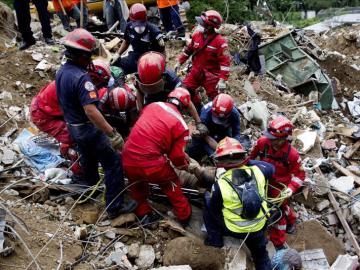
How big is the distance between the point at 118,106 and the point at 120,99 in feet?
0.31

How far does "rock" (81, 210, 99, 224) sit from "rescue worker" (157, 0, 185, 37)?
224 inches

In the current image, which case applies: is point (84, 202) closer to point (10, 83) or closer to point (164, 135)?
point (164, 135)

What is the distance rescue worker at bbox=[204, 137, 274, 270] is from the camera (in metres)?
3.91

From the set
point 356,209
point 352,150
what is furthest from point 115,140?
point 352,150

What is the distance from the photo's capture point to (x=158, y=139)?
424cm

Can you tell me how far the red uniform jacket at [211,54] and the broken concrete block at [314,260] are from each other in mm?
2874

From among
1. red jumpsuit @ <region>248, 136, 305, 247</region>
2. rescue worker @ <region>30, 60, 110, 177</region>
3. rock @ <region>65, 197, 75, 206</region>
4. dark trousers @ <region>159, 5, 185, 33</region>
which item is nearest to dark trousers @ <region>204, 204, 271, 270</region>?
red jumpsuit @ <region>248, 136, 305, 247</region>

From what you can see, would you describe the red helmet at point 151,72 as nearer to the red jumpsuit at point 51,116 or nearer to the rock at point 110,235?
the red jumpsuit at point 51,116

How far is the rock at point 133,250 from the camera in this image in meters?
4.29

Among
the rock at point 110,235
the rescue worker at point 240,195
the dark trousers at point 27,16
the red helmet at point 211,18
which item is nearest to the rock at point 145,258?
the rock at point 110,235

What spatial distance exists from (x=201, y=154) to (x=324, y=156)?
2.67 meters

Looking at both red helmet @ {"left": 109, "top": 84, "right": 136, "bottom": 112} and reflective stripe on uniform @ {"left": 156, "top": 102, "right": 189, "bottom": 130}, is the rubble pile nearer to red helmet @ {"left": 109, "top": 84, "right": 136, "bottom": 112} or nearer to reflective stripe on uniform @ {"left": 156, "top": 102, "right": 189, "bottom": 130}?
red helmet @ {"left": 109, "top": 84, "right": 136, "bottom": 112}

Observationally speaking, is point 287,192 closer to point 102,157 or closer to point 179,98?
point 179,98

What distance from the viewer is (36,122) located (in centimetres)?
515
